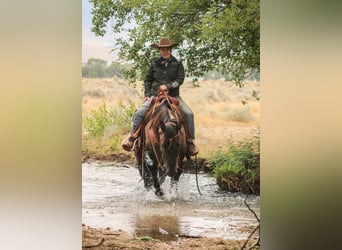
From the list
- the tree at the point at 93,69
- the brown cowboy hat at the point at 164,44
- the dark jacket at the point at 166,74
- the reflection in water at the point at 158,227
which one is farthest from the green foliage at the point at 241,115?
the tree at the point at 93,69

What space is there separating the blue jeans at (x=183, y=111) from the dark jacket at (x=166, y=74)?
0.22ft

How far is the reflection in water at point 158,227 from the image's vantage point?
3531mm

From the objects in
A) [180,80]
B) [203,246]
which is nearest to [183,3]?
[180,80]

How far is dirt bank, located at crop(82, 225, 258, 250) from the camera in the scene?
3500 millimetres

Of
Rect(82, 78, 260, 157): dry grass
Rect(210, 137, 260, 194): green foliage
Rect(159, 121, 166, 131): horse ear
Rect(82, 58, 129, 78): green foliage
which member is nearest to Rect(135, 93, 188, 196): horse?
Rect(159, 121, 166, 131): horse ear

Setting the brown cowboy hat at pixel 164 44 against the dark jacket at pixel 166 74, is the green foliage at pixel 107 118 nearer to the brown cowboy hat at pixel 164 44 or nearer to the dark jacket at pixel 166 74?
the dark jacket at pixel 166 74

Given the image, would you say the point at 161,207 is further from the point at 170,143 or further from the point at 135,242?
the point at 170,143

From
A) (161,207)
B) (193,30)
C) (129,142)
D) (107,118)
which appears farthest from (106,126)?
(193,30)

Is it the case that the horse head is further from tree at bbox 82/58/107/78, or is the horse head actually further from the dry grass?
tree at bbox 82/58/107/78

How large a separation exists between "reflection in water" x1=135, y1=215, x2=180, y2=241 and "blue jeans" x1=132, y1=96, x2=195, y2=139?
0.57 m
